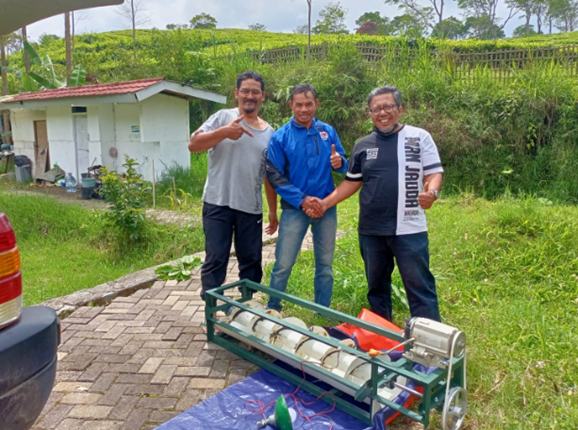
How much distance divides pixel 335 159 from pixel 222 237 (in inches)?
40.4

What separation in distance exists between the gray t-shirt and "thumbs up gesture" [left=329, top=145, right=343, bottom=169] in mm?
506

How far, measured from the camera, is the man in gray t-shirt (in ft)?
10.8

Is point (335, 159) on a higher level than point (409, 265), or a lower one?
higher

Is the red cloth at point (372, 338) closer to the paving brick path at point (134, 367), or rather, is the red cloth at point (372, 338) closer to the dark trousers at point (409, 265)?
the dark trousers at point (409, 265)

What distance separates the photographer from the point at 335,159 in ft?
11.0

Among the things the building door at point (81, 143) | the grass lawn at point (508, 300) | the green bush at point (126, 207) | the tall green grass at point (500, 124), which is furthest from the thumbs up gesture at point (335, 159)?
the building door at point (81, 143)

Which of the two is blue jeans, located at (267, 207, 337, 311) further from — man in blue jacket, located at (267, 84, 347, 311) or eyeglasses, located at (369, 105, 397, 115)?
eyeglasses, located at (369, 105, 397, 115)

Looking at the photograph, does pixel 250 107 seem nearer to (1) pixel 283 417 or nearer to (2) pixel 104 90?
(1) pixel 283 417

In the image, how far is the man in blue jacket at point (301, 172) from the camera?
10.7 feet

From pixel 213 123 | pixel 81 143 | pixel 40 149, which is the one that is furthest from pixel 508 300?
pixel 40 149

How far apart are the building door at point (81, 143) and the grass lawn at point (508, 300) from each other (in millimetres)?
7447

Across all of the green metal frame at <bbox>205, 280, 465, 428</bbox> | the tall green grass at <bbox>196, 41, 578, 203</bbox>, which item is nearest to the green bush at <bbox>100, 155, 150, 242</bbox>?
the green metal frame at <bbox>205, 280, 465, 428</bbox>

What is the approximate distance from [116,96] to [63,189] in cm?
306

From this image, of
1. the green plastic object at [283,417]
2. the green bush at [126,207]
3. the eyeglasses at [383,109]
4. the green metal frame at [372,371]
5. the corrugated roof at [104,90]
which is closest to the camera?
the green metal frame at [372,371]
